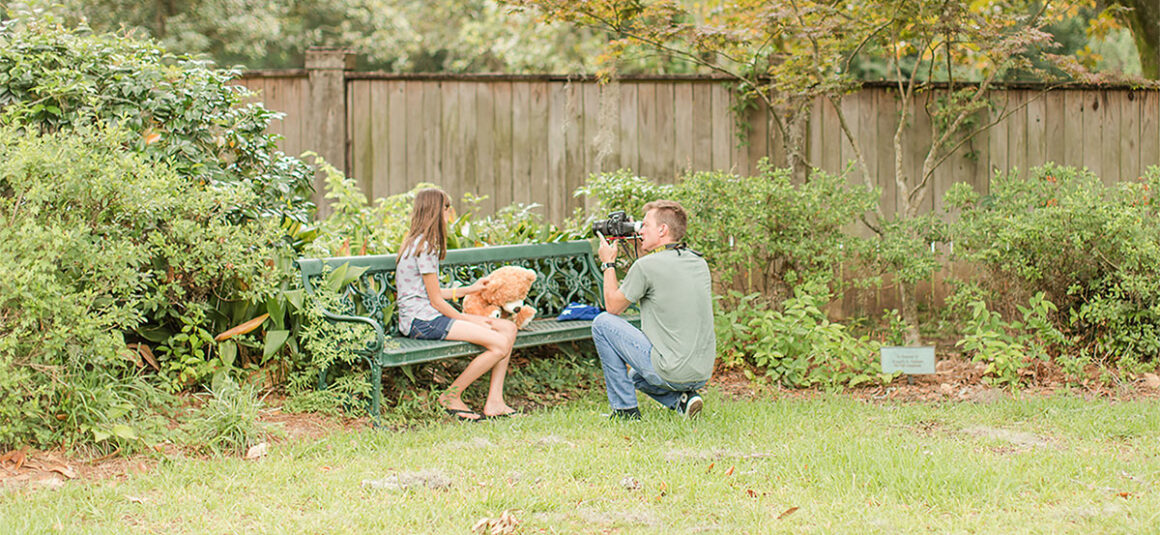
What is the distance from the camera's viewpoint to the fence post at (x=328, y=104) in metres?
7.75

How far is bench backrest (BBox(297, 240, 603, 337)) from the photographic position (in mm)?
5266

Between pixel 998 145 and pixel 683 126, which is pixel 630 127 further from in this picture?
pixel 998 145

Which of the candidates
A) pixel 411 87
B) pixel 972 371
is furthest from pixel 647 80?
pixel 972 371

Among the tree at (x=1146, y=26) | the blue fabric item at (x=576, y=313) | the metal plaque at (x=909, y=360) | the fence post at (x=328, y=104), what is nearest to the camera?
the metal plaque at (x=909, y=360)

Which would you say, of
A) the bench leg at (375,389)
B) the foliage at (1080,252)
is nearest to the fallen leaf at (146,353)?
the bench leg at (375,389)

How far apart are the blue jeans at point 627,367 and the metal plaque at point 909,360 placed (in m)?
1.50

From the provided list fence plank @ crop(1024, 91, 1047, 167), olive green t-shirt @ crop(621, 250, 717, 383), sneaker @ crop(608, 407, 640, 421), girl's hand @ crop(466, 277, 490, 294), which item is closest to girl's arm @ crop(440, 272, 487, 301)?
girl's hand @ crop(466, 277, 490, 294)

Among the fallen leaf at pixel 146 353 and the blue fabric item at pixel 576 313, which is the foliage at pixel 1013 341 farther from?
the fallen leaf at pixel 146 353

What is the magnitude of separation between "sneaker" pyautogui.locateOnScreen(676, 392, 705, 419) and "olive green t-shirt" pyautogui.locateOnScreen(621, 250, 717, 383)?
0.36 ft

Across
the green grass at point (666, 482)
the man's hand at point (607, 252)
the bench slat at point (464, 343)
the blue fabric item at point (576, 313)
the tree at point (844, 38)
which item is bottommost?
the green grass at point (666, 482)

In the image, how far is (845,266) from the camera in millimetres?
7074

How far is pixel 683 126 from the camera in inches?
312

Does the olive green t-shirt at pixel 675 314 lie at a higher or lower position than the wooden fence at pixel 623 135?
lower

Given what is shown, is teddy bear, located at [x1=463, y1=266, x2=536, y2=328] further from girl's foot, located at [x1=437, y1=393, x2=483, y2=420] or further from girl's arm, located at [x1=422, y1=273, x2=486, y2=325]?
girl's foot, located at [x1=437, y1=393, x2=483, y2=420]
